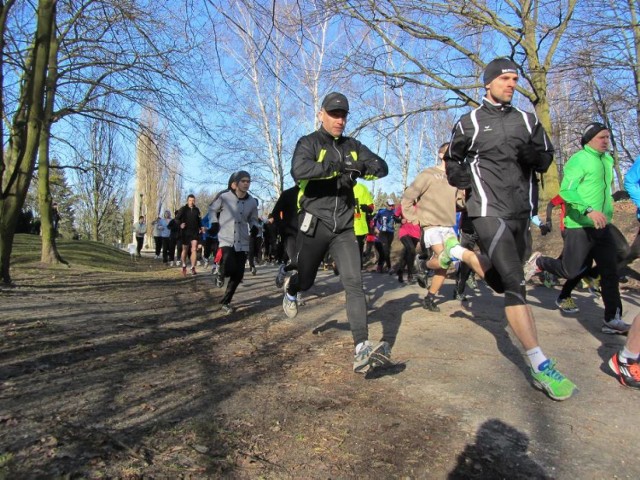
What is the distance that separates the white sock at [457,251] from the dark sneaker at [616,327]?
2.09 metres

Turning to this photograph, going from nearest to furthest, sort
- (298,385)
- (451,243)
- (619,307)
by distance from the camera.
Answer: (298,385), (451,243), (619,307)

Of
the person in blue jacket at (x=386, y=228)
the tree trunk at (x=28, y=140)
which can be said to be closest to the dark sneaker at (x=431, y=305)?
the person in blue jacket at (x=386, y=228)

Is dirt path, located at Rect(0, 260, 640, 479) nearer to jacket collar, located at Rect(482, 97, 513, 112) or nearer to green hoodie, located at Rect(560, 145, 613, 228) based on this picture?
green hoodie, located at Rect(560, 145, 613, 228)

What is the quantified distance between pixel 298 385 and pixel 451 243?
1994 mm

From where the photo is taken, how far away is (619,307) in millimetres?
5297

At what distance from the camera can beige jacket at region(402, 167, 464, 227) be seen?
682 cm

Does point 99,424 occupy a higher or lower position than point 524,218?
lower

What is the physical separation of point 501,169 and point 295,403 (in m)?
2.18

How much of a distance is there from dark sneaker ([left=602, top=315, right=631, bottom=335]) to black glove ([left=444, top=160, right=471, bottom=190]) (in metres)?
2.74

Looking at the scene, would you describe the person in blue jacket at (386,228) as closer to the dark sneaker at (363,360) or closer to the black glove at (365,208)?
the black glove at (365,208)

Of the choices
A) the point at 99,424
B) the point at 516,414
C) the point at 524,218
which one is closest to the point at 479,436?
the point at 516,414

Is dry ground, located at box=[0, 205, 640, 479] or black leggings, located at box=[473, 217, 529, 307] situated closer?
dry ground, located at box=[0, 205, 640, 479]

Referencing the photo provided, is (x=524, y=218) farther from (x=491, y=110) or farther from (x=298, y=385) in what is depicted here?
(x=298, y=385)

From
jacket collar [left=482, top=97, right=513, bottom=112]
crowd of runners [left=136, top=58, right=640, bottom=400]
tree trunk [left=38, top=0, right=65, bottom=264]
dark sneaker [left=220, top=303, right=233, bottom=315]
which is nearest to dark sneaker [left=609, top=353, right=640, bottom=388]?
crowd of runners [left=136, top=58, right=640, bottom=400]
